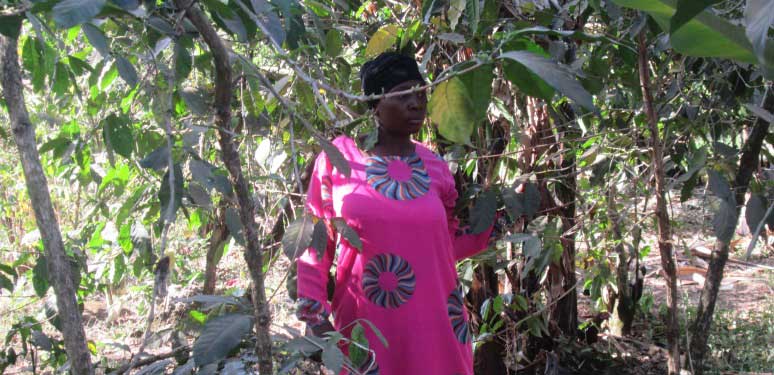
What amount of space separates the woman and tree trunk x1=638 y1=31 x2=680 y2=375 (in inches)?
20.2

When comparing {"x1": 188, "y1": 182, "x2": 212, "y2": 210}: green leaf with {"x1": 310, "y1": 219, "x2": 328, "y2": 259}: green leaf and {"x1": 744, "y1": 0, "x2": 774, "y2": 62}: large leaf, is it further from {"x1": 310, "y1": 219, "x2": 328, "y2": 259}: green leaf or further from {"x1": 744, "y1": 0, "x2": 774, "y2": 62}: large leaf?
{"x1": 744, "y1": 0, "x2": 774, "y2": 62}: large leaf

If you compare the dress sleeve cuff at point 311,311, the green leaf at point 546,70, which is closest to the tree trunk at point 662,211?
the dress sleeve cuff at point 311,311

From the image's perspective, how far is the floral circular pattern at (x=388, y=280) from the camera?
5.85 feet

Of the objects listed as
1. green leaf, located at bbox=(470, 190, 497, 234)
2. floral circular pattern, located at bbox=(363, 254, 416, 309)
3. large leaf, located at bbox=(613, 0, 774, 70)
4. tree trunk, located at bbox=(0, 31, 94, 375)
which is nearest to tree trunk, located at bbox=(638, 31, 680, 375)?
green leaf, located at bbox=(470, 190, 497, 234)

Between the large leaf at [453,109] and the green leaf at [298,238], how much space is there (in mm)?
271

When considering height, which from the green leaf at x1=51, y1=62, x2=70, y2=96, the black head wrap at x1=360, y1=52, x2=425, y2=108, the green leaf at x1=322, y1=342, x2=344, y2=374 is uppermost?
the black head wrap at x1=360, y1=52, x2=425, y2=108

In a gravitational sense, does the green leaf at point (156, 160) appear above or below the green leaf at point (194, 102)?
below

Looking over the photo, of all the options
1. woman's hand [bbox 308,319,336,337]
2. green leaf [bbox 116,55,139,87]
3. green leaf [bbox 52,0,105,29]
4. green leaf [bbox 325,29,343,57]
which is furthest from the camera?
green leaf [bbox 325,29,343,57]

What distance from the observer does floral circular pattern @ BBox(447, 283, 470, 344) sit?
1886mm

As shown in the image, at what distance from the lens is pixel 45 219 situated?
4.43 feet

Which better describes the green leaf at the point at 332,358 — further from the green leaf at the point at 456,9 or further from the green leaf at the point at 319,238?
the green leaf at the point at 456,9

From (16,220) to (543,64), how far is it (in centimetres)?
489

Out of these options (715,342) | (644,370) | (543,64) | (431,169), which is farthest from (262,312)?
(715,342)

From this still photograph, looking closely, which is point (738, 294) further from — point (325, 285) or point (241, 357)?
point (241, 357)
